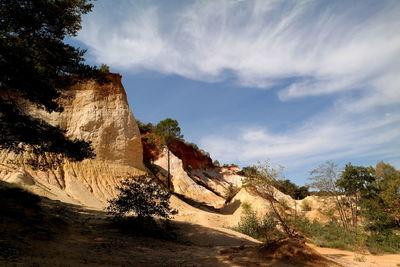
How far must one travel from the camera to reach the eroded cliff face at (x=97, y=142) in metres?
20.4

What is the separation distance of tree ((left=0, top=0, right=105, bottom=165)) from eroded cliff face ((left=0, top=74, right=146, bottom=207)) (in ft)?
33.7

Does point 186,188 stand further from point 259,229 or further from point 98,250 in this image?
point 98,250

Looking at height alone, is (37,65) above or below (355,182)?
above

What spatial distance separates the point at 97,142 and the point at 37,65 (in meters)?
17.2

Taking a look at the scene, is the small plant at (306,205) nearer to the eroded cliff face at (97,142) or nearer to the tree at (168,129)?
the tree at (168,129)

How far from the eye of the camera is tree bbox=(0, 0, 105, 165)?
8844 mm

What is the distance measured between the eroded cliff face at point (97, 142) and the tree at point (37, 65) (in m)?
10.3

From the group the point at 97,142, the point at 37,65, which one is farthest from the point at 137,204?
the point at 97,142

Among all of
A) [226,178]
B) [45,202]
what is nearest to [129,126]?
[45,202]

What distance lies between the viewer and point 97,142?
83.8 ft

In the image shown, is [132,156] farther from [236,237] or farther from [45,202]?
[236,237]

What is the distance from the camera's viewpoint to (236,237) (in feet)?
49.4

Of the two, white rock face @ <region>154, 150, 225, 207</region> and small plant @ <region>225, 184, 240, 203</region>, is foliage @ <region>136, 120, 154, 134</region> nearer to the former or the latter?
white rock face @ <region>154, 150, 225, 207</region>

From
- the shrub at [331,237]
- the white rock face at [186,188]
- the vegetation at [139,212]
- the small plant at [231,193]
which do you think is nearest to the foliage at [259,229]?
the shrub at [331,237]
